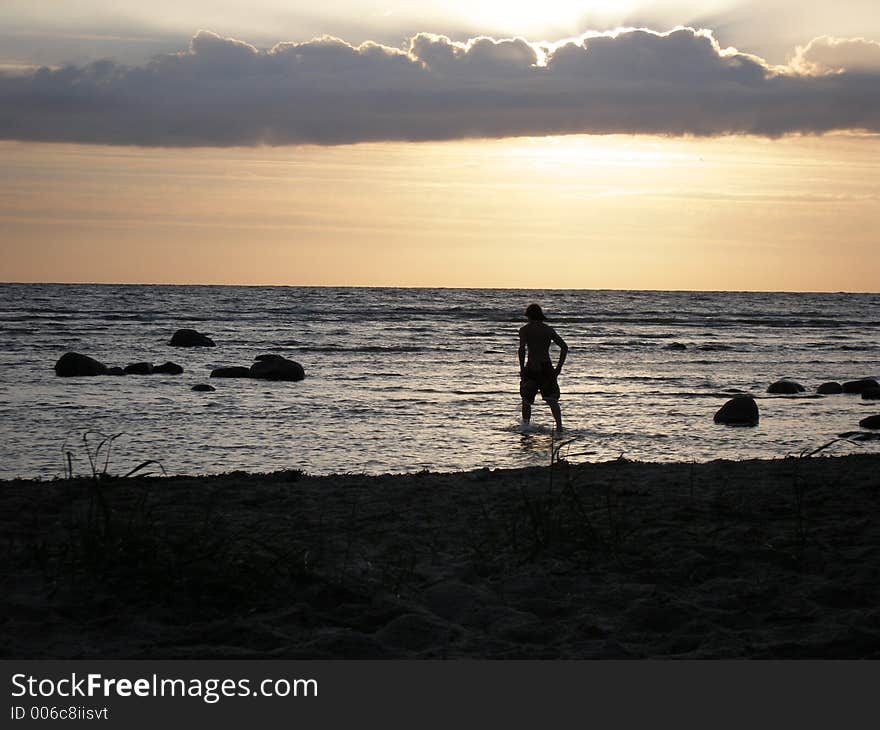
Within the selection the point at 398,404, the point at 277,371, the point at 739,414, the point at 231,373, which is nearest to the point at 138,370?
the point at 231,373

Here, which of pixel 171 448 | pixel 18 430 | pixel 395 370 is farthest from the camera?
pixel 395 370

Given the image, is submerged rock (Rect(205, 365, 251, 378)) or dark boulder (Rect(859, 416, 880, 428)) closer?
dark boulder (Rect(859, 416, 880, 428))

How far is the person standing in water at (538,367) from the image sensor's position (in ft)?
46.2

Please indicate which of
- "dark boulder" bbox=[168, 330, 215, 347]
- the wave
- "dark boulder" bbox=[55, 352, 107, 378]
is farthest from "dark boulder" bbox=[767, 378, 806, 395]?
"dark boulder" bbox=[168, 330, 215, 347]

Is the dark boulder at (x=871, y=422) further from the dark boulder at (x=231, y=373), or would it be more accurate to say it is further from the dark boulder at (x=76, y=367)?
the dark boulder at (x=76, y=367)

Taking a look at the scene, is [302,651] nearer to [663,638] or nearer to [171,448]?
[663,638]

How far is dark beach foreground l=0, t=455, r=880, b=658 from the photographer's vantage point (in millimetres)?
4684

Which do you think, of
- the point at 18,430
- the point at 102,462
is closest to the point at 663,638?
the point at 102,462

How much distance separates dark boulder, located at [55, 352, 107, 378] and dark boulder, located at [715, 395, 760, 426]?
14.0 m

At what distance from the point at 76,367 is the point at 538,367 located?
12135 millimetres

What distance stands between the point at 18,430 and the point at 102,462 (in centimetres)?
305

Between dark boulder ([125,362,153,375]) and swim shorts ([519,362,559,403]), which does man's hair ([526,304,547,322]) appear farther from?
dark boulder ([125,362,153,375])
